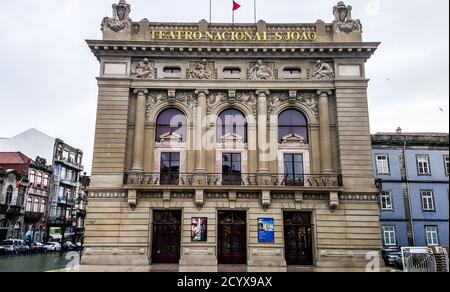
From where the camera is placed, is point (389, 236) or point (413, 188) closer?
point (389, 236)

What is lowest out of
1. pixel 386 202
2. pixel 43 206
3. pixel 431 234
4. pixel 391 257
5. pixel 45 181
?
pixel 391 257

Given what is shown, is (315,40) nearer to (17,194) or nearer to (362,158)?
(362,158)

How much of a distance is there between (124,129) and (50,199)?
37.3 m

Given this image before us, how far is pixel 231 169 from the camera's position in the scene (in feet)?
80.9

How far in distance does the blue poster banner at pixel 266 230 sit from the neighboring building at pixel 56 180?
27.8 metres

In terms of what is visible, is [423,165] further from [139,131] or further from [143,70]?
[143,70]

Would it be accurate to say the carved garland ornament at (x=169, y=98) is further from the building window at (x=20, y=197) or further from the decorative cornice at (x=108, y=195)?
the building window at (x=20, y=197)

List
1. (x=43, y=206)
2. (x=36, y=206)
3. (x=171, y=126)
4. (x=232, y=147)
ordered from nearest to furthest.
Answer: (x=232, y=147) < (x=171, y=126) < (x=36, y=206) < (x=43, y=206)

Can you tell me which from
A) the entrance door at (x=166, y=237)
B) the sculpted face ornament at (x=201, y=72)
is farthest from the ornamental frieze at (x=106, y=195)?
the sculpted face ornament at (x=201, y=72)

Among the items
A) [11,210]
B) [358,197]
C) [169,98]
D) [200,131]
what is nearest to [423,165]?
[358,197]

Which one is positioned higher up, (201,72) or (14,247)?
(201,72)

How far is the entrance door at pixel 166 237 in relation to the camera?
76.1 ft

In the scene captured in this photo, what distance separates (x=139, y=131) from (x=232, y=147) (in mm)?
6546

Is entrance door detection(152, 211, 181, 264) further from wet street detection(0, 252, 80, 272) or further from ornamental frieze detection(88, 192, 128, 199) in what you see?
wet street detection(0, 252, 80, 272)
